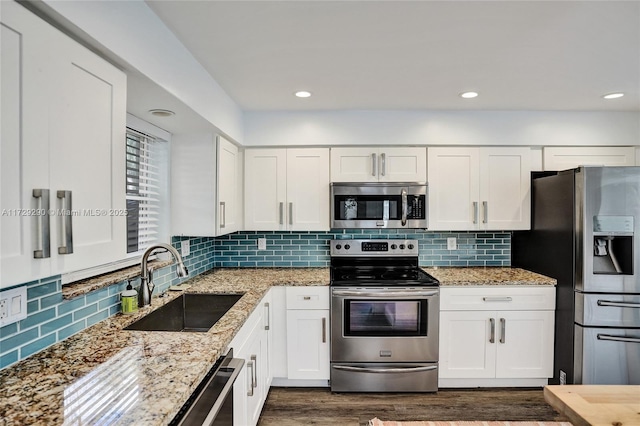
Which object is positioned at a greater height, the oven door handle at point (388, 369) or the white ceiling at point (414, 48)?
the white ceiling at point (414, 48)

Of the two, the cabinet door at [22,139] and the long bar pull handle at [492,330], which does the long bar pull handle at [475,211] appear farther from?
the cabinet door at [22,139]

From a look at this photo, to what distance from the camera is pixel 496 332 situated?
2.70 meters

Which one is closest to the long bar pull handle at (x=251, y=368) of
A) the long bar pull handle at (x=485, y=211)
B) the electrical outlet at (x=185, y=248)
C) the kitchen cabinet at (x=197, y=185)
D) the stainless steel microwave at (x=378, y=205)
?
the kitchen cabinet at (x=197, y=185)

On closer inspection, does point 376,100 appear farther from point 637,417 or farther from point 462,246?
point 637,417

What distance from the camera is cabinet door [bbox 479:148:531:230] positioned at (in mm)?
3012

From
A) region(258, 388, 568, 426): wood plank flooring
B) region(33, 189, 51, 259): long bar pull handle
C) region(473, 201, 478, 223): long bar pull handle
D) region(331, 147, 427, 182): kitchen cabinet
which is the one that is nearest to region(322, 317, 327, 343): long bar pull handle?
region(258, 388, 568, 426): wood plank flooring

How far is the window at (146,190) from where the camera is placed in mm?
2211

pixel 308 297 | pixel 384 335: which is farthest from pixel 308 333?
pixel 384 335

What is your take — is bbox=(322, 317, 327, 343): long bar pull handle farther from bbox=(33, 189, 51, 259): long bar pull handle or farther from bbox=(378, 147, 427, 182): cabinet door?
bbox=(33, 189, 51, 259): long bar pull handle

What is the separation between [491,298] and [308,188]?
5.60 feet

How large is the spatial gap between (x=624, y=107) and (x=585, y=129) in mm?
300

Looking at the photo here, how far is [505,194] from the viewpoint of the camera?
3018 millimetres

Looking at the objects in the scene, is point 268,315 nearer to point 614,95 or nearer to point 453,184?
point 453,184

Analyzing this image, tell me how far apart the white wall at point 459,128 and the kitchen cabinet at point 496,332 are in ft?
4.19
